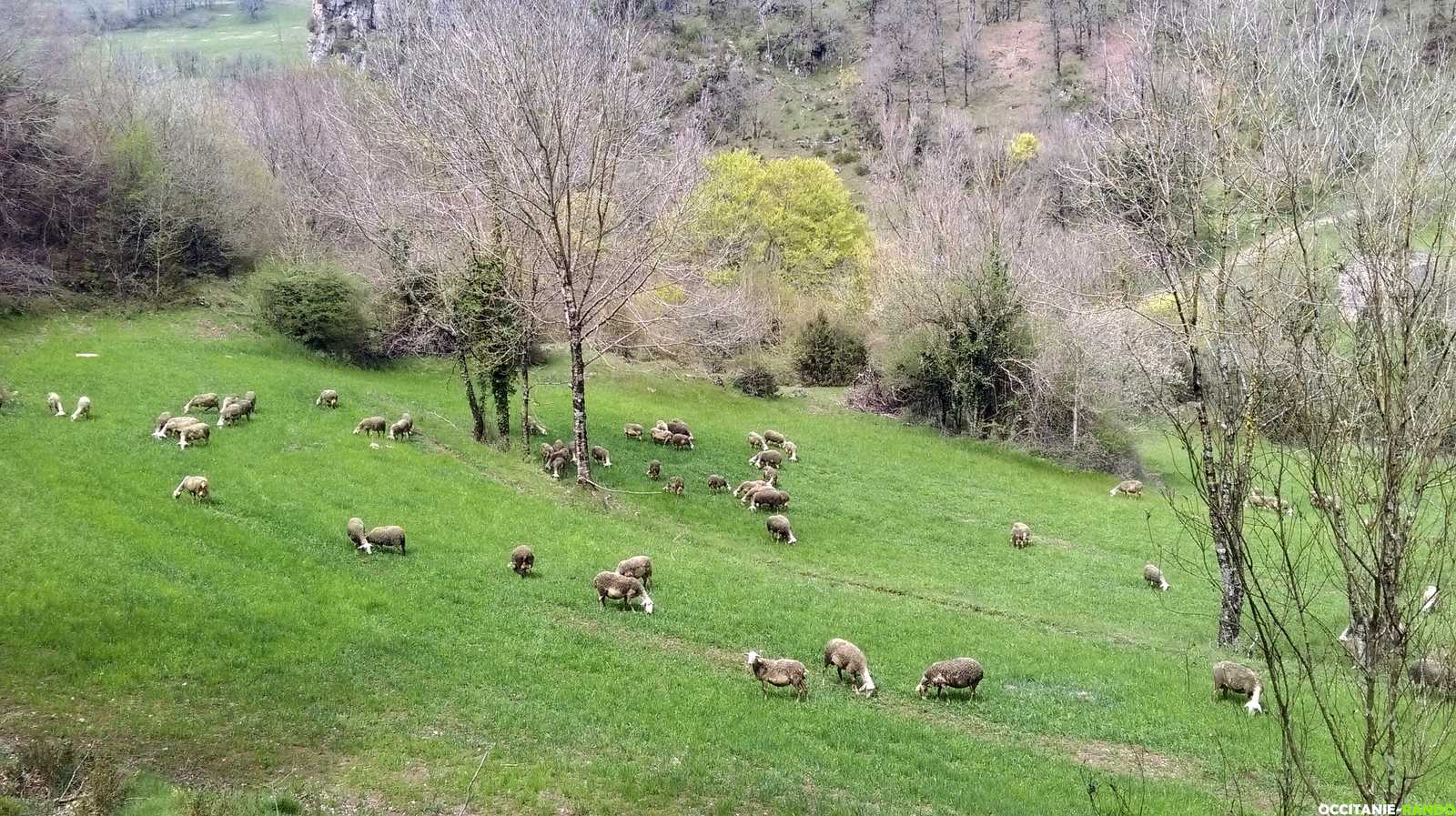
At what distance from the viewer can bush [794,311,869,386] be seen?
5406 centimetres

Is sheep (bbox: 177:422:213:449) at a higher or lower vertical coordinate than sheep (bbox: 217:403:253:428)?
higher

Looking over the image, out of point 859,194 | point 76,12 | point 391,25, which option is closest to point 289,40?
point 76,12

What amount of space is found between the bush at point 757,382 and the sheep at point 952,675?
→ 34.4 m

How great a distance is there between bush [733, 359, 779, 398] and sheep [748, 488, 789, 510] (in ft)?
69.4

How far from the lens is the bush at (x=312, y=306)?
40.6 m

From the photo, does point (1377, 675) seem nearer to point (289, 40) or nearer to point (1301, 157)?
point (1301, 157)

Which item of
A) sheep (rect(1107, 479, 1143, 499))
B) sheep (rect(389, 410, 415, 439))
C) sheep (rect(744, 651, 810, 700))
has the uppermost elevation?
sheep (rect(744, 651, 810, 700))

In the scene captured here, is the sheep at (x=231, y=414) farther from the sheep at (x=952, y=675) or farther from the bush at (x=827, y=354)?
the bush at (x=827, y=354)

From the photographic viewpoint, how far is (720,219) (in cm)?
5781

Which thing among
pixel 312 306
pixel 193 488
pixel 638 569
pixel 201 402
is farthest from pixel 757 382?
pixel 193 488

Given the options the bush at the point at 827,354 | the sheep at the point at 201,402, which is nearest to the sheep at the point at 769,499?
the sheep at the point at 201,402

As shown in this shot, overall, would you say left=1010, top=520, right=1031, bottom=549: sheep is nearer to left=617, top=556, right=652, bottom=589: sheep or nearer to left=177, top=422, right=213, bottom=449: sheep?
left=617, top=556, right=652, bottom=589: sheep

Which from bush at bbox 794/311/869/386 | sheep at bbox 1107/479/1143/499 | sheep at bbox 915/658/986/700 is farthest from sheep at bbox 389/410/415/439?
sheep at bbox 1107/479/1143/499

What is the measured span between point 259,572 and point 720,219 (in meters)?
44.5
